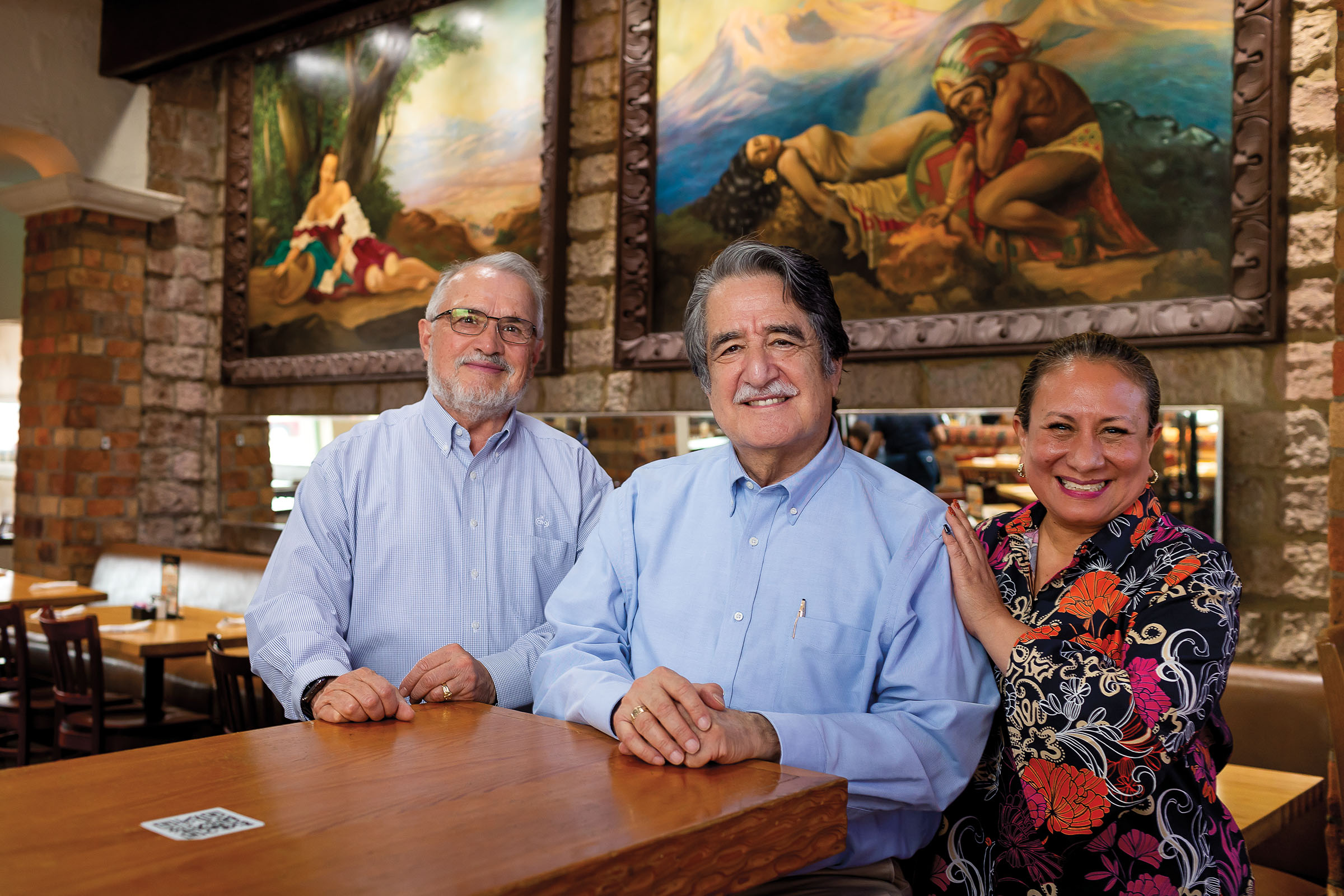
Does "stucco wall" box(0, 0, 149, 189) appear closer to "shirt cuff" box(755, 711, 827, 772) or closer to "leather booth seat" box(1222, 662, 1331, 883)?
"shirt cuff" box(755, 711, 827, 772)

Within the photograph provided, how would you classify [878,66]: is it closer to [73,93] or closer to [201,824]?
[201,824]

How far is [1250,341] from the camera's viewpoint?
338 centimetres

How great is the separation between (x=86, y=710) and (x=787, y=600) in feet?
14.8

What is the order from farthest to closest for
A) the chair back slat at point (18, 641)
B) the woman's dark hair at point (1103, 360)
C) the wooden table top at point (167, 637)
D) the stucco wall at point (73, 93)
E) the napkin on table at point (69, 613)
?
1. the stucco wall at point (73, 93)
2. the napkin on table at point (69, 613)
3. the chair back slat at point (18, 641)
4. the wooden table top at point (167, 637)
5. the woman's dark hair at point (1103, 360)

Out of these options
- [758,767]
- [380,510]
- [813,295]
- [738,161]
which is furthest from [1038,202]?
[758,767]

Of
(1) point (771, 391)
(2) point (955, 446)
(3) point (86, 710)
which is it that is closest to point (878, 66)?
(2) point (955, 446)

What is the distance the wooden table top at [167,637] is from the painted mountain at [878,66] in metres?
2.79

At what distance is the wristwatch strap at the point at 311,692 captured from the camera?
2.07 m

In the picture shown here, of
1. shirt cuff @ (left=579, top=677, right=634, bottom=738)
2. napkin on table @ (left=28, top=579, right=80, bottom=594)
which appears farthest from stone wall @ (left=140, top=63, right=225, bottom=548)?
shirt cuff @ (left=579, top=677, right=634, bottom=738)

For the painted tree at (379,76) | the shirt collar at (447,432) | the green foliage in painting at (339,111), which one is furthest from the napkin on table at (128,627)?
the shirt collar at (447,432)

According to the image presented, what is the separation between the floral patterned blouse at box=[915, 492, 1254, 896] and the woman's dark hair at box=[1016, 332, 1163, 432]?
0.25 meters

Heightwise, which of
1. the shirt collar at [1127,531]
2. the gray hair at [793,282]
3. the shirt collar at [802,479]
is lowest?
the shirt collar at [1127,531]

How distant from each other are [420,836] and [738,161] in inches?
154

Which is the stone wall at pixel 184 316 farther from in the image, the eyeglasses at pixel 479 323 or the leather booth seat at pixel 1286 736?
the leather booth seat at pixel 1286 736
